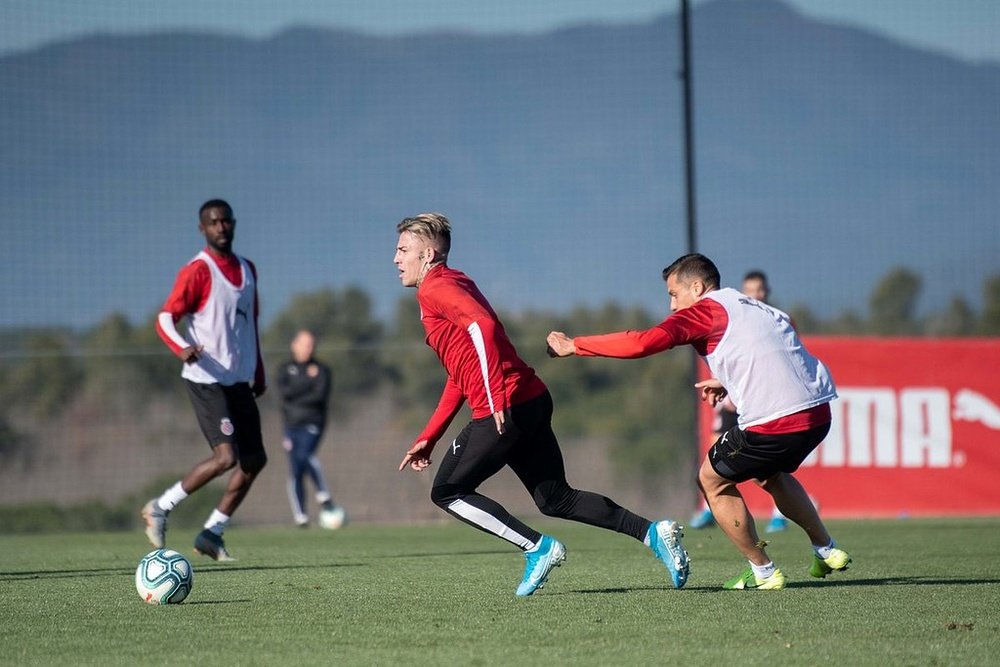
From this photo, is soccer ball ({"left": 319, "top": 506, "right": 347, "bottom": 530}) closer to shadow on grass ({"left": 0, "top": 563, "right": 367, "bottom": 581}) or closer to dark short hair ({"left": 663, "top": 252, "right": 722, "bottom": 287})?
shadow on grass ({"left": 0, "top": 563, "right": 367, "bottom": 581})

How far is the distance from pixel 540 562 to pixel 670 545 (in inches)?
25.7

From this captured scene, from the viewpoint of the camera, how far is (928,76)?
2594cm

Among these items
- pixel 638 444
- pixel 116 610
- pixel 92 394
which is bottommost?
pixel 638 444

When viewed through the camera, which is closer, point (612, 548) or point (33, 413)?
point (612, 548)

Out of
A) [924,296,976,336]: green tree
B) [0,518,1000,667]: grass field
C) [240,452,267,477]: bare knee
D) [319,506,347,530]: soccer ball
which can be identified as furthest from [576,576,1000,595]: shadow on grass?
[924,296,976,336]: green tree

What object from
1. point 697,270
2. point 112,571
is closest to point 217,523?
point 112,571

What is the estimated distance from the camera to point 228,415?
972 cm

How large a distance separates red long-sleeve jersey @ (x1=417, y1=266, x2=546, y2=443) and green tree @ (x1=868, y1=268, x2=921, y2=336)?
1740 cm

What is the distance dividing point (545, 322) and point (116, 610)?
75.9 ft

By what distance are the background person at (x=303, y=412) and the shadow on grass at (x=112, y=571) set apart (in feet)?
22.9

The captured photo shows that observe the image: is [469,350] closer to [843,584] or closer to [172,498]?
[843,584]

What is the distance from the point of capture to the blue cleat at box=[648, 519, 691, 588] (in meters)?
7.07

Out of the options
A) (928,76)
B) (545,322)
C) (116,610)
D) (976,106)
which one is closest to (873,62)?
(928,76)

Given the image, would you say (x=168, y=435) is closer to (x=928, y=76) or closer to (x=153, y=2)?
(x=153, y=2)
